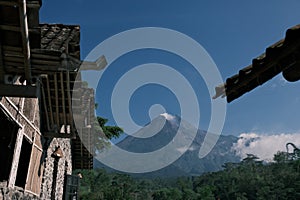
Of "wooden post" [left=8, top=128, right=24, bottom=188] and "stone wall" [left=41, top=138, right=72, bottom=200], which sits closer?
"wooden post" [left=8, top=128, right=24, bottom=188]

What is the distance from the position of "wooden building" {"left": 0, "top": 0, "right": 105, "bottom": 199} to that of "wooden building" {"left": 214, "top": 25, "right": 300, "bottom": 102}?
194cm

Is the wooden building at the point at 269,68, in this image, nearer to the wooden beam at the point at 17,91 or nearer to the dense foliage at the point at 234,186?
the wooden beam at the point at 17,91

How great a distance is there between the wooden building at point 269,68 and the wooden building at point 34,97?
1945 millimetres

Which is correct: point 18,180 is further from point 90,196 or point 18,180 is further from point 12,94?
point 90,196

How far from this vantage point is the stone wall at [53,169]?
319 inches

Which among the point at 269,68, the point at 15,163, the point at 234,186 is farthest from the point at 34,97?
the point at 234,186

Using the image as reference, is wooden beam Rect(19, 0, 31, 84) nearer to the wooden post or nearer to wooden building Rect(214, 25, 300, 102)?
wooden building Rect(214, 25, 300, 102)

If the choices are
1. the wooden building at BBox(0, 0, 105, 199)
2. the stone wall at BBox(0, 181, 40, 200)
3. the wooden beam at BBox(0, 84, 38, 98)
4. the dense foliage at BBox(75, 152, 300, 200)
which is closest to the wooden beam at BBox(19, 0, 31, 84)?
the wooden building at BBox(0, 0, 105, 199)

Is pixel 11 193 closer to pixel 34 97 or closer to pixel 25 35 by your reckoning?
pixel 34 97

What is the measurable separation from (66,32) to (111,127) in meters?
15.3

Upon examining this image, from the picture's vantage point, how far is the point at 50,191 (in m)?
9.09

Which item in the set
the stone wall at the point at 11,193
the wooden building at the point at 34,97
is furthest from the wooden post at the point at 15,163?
the stone wall at the point at 11,193

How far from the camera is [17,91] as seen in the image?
12.8 feet

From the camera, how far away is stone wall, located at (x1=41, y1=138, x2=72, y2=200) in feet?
26.6
